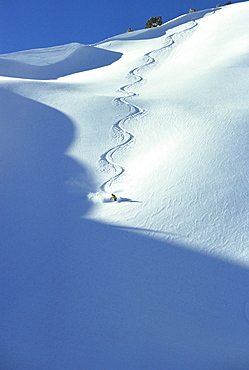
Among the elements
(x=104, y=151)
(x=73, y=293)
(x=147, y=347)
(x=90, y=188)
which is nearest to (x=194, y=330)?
(x=147, y=347)

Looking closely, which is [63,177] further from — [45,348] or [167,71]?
[167,71]

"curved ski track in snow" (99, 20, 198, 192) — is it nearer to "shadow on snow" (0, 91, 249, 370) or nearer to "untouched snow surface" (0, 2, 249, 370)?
"untouched snow surface" (0, 2, 249, 370)

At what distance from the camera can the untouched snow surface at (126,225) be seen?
293 centimetres

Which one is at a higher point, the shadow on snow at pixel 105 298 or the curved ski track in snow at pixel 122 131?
the curved ski track in snow at pixel 122 131

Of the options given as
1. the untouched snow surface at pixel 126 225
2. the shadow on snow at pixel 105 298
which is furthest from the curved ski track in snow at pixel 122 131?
the shadow on snow at pixel 105 298

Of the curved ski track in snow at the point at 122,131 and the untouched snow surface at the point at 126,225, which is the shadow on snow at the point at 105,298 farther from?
the curved ski track in snow at the point at 122,131

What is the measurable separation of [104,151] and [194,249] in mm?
3114

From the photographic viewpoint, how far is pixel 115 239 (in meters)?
4.02

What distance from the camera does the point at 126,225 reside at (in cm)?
421

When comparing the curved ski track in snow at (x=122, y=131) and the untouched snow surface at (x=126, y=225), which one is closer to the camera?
A: the untouched snow surface at (x=126, y=225)

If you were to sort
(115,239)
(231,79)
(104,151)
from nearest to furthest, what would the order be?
(115,239), (104,151), (231,79)

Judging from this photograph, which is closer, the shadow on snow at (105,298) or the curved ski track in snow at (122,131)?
the shadow on snow at (105,298)

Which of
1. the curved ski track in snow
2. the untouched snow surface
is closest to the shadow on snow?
the untouched snow surface

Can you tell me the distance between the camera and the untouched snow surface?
2932 millimetres
